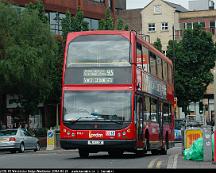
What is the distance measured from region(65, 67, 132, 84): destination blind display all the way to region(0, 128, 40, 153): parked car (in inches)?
506

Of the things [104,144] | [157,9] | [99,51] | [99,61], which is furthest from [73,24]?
[157,9]

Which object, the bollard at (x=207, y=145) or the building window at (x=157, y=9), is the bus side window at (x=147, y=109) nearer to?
the bollard at (x=207, y=145)

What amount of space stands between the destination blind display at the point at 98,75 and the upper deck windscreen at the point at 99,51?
0.18 meters

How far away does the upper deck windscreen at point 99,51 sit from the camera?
71.9 ft

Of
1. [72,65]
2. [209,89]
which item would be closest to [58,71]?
[72,65]

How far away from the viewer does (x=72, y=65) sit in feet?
72.2

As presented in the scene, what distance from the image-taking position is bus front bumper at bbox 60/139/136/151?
70.3 feet

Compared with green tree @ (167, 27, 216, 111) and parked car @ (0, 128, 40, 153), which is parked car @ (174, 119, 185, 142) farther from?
parked car @ (0, 128, 40, 153)

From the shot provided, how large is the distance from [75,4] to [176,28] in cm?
3123

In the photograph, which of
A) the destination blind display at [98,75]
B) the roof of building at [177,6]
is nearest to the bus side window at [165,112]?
the destination blind display at [98,75]

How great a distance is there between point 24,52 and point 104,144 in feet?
56.0

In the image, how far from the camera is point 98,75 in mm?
21875

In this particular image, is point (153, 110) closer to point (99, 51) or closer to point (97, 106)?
point (97, 106)

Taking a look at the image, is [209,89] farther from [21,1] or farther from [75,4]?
[21,1]
